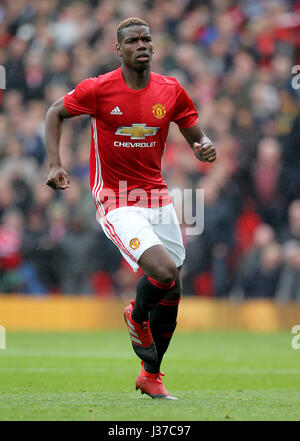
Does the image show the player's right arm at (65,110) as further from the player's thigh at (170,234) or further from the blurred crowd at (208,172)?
the blurred crowd at (208,172)

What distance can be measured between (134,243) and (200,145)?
2.99 feet

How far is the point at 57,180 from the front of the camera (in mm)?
6961

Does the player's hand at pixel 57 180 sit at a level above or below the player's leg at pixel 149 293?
above

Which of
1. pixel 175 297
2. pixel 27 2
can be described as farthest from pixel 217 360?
pixel 27 2

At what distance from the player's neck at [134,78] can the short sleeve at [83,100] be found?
0.85 ft

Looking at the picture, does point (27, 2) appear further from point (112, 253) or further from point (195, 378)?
point (195, 378)

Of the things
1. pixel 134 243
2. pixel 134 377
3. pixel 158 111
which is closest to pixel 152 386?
pixel 134 243

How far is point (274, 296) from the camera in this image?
48.2 feet

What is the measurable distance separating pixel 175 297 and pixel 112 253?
25.8 ft

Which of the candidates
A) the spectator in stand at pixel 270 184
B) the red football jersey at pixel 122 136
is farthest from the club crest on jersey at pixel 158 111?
the spectator in stand at pixel 270 184

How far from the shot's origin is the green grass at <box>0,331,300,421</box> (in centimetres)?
622

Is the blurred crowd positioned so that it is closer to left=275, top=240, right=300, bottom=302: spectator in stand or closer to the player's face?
left=275, top=240, right=300, bottom=302: spectator in stand

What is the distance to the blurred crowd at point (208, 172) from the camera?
1455 centimetres

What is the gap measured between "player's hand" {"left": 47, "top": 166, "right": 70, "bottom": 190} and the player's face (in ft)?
3.21
